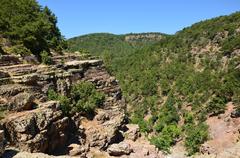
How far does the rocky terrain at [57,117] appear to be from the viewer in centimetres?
4034

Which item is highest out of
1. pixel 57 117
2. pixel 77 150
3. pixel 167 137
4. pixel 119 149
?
pixel 57 117

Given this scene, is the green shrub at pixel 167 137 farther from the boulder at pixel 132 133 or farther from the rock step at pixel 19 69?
the rock step at pixel 19 69

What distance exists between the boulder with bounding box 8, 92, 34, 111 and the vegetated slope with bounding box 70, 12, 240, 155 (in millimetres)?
27185

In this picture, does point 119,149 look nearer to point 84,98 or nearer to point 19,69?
point 84,98

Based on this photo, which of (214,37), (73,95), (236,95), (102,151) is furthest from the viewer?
(214,37)

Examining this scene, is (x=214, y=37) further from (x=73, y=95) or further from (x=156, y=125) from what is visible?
(x=73, y=95)

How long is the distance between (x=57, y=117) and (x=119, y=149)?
939 centimetres

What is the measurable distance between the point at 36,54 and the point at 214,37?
6075cm

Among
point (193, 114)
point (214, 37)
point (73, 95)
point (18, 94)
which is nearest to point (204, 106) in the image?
point (193, 114)

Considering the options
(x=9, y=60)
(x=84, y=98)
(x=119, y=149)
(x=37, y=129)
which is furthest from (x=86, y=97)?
(x=37, y=129)

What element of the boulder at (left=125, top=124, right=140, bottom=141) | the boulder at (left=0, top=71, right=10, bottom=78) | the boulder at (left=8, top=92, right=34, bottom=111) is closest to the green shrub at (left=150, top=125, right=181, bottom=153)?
the boulder at (left=125, top=124, right=140, bottom=141)

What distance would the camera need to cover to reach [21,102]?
1678 inches

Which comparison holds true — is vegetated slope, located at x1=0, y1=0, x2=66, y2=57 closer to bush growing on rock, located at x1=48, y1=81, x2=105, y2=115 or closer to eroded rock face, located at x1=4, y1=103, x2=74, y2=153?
bush growing on rock, located at x1=48, y1=81, x2=105, y2=115

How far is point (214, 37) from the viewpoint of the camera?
106375 mm
